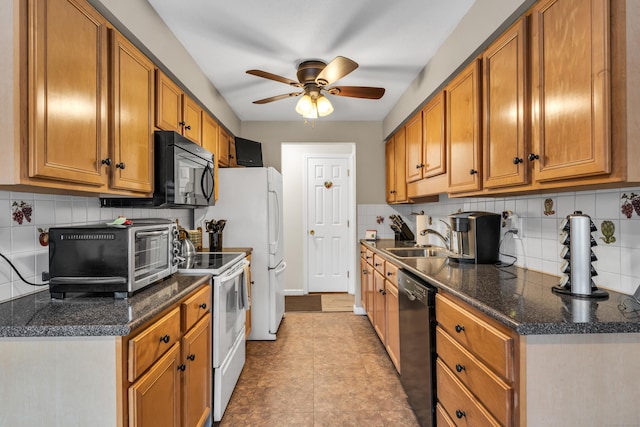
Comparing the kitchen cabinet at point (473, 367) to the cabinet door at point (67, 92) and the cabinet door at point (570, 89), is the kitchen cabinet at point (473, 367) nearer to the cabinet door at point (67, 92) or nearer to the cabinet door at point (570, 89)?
the cabinet door at point (570, 89)

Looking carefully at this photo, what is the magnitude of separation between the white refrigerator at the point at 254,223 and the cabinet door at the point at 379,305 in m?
0.94

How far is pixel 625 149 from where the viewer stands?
3.44 feet

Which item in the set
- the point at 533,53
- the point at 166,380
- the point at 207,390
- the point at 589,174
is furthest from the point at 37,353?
the point at 533,53

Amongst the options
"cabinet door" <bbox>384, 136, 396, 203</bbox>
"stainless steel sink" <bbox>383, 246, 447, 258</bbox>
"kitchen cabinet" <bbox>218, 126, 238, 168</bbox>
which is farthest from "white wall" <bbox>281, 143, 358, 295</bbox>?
"stainless steel sink" <bbox>383, 246, 447, 258</bbox>

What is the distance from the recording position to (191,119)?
2561 mm

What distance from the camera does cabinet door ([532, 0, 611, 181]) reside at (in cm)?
110

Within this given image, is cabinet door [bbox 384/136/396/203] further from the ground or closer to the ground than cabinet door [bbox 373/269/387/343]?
further from the ground

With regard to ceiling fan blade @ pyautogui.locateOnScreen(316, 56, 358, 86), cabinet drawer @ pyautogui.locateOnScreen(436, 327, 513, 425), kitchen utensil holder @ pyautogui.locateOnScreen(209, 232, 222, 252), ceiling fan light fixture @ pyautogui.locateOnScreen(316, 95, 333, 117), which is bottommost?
cabinet drawer @ pyautogui.locateOnScreen(436, 327, 513, 425)

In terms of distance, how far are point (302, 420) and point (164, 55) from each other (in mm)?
2274

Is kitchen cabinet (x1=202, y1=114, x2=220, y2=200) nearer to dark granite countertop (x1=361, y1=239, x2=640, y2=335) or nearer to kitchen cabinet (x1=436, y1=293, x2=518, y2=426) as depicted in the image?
dark granite countertop (x1=361, y1=239, x2=640, y2=335)

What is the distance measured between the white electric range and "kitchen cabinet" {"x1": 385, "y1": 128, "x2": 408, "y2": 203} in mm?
1713

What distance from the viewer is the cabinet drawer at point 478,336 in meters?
1.12

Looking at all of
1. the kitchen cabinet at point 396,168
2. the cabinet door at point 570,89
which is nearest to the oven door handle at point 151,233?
the cabinet door at point 570,89

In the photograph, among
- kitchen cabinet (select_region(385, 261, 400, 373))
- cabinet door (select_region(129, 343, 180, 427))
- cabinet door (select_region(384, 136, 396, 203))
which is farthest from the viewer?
cabinet door (select_region(384, 136, 396, 203))
